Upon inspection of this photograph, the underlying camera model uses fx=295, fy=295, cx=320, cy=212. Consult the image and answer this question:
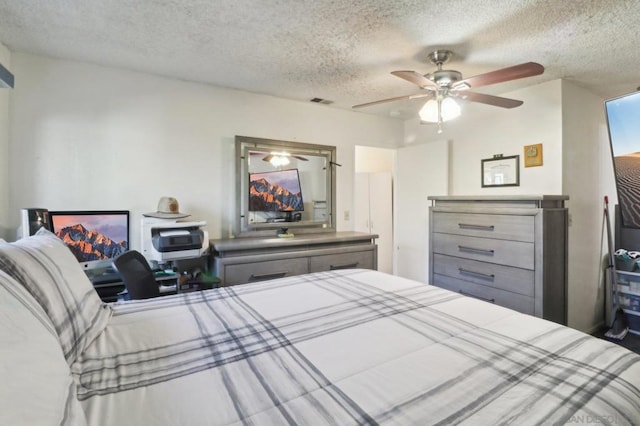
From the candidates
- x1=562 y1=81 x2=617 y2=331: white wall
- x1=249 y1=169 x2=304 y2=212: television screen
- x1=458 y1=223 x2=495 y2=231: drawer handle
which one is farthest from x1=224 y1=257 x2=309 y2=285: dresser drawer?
x1=562 y1=81 x2=617 y2=331: white wall

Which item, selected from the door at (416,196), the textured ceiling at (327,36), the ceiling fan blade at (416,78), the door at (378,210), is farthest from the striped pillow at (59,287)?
the door at (378,210)

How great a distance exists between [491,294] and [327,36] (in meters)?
2.40

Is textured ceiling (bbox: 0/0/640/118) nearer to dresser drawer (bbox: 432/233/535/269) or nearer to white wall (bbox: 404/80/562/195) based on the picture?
white wall (bbox: 404/80/562/195)

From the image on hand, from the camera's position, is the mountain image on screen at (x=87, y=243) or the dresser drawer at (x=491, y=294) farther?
the dresser drawer at (x=491, y=294)

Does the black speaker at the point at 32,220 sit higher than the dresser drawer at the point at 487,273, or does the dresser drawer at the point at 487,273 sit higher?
the black speaker at the point at 32,220

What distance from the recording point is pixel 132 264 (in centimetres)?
170

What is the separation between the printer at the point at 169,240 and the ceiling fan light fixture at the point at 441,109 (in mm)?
1976

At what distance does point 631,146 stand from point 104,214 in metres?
3.90

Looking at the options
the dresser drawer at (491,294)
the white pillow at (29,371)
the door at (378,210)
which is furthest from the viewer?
the door at (378,210)

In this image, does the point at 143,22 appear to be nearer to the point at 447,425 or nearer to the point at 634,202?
the point at 447,425

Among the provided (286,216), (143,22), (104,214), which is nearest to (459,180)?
(286,216)

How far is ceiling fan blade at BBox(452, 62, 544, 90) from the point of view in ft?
5.22

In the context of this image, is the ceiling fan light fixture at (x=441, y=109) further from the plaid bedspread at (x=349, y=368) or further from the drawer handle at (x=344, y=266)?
the drawer handle at (x=344, y=266)

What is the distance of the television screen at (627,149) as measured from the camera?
200 cm
